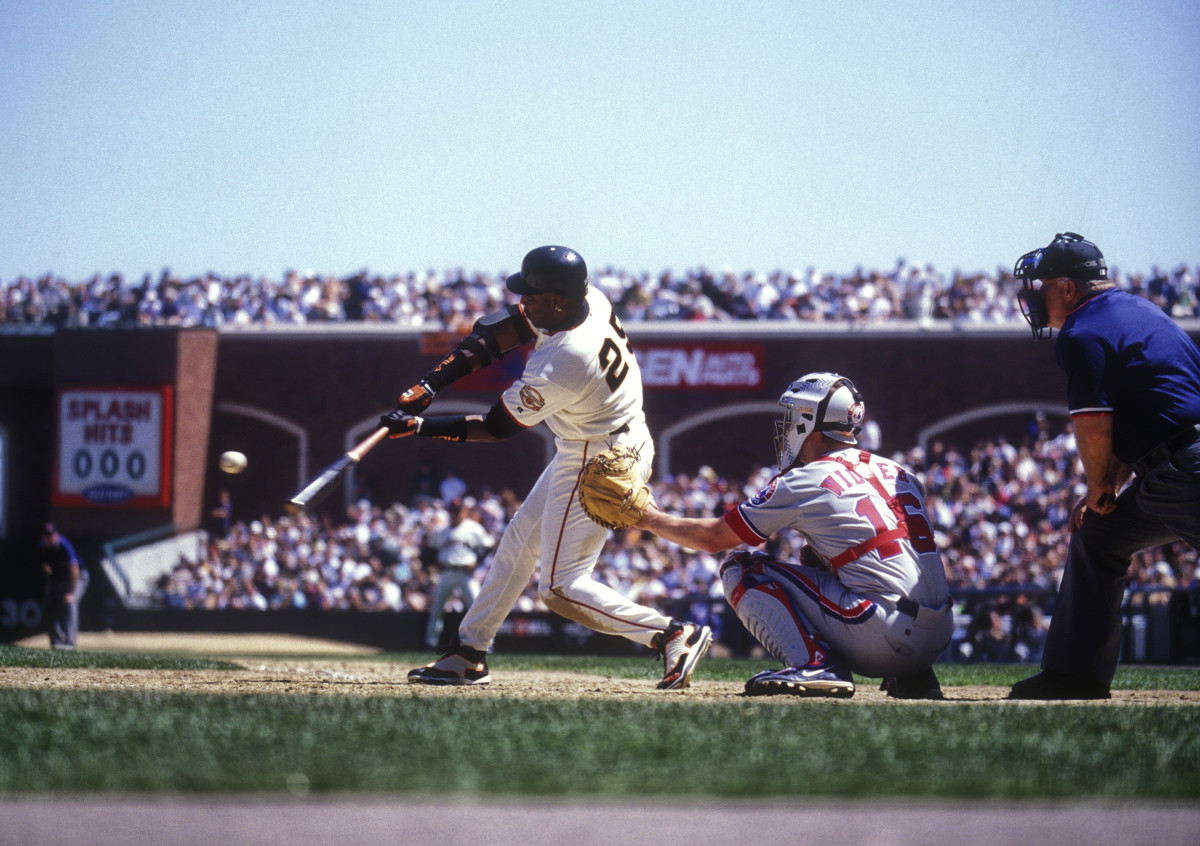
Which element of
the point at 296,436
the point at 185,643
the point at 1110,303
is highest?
the point at 1110,303

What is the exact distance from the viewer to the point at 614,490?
5.32 metres

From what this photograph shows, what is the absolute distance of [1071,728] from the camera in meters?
4.11

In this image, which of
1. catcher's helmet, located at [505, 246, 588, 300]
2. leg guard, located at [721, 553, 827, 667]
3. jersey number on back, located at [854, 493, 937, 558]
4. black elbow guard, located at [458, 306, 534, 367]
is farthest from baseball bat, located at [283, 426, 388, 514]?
Result: jersey number on back, located at [854, 493, 937, 558]

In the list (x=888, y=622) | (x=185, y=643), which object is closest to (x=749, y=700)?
(x=888, y=622)

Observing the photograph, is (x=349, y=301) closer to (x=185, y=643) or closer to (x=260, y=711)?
(x=185, y=643)

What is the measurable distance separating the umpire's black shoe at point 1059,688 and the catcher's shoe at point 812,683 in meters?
0.94

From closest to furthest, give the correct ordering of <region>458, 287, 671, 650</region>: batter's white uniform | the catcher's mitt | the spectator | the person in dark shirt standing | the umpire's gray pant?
the umpire's gray pant
the catcher's mitt
<region>458, 287, 671, 650</region>: batter's white uniform
the spectator
the person in dark shirt standing

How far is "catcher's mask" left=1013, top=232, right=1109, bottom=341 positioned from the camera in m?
5.20

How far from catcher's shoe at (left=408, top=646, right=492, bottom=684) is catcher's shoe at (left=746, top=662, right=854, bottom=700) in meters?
1.64

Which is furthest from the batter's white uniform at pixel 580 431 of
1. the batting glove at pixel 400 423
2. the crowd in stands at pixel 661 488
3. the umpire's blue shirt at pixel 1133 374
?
the crowd in stands at pixel 661 488

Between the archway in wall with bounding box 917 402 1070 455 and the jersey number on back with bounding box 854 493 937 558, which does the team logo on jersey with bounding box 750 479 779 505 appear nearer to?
the jersey number on back with bounding box 854 493 937 558

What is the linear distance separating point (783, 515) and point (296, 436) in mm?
23043

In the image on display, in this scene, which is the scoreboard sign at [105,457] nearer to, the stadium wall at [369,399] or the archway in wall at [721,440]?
the stadium wall at [369,399]

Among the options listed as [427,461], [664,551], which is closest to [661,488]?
[664,551]
